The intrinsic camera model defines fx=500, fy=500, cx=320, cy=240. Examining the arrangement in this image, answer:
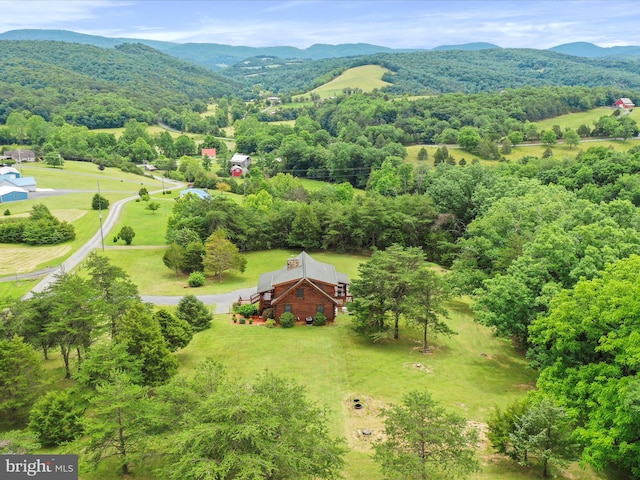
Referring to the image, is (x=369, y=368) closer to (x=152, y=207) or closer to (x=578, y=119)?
(x=152, y=207)

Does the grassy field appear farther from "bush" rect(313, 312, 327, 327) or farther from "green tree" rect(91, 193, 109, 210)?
"bush" rect(313, 312, 327, 327)

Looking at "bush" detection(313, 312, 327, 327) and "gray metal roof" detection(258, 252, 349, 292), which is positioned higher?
"gray metal roof" detection(258, 252, 349, 292)

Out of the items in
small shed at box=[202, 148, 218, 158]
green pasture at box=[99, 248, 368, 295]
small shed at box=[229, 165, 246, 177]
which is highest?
small shed at box=[202, 148, 218, 158]

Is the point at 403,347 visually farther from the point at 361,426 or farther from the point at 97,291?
the point at 97,291

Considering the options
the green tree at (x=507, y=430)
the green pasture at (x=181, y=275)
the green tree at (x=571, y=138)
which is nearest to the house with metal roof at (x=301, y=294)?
the green pasture at (x=181, y=275)

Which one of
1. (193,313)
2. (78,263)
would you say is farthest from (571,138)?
(78,263)

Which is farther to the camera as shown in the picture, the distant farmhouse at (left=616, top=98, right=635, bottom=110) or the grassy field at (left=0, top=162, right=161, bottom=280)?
the distant farmhouse at (left=616, top=98, right=635, bottom=110)

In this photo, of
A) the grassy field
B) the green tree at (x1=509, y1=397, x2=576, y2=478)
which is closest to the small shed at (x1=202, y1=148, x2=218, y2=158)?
the grassy field
